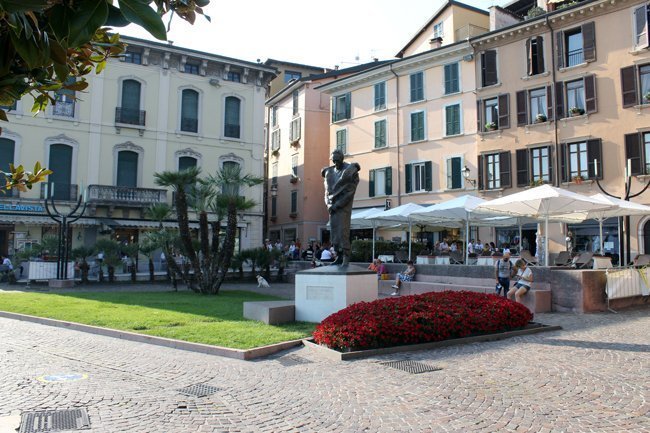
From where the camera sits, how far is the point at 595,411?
5465 millimetres

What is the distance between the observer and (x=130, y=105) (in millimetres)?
32562

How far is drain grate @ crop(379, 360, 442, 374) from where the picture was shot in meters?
7.37

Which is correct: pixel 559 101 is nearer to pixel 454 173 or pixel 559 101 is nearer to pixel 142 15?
pixel 454 173

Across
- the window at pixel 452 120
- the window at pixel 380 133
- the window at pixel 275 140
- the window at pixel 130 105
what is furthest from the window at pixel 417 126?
the window at pixel 130 105

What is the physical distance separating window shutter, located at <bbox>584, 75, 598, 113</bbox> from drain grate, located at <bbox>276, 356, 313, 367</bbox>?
2390cm

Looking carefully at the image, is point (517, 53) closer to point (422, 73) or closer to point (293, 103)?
point (422, 73)

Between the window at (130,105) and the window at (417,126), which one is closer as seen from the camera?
the window at (130,105)

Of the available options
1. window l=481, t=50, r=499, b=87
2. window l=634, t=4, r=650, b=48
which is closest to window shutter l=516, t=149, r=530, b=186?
window l=481, t=50, r=499, b=87

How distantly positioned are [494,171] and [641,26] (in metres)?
9.72

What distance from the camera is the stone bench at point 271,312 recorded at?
11.6 m

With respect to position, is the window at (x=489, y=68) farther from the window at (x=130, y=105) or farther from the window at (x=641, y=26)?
the window at (x=130, y=105)

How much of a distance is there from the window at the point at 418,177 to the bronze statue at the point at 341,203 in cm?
2176

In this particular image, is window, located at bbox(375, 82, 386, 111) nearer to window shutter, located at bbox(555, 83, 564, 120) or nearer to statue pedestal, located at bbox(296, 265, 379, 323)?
window shutter, located at bbox(555, 83, 564, 120)

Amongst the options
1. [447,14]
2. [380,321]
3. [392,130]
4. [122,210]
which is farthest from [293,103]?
[380,321]
